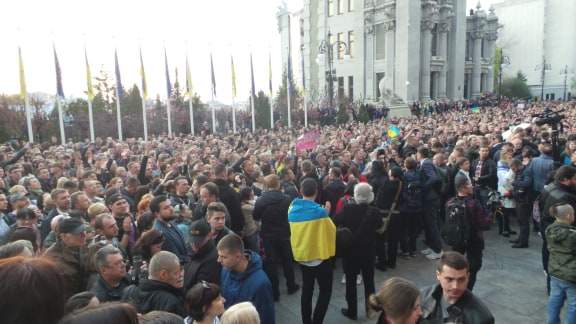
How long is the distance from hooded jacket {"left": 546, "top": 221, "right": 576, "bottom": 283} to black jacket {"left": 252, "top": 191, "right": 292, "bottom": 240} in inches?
130

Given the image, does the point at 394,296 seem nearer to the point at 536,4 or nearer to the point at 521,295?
the point at 521,295

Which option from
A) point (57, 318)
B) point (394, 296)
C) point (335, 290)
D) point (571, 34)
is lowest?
point (335, 290)

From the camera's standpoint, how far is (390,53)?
44062mm

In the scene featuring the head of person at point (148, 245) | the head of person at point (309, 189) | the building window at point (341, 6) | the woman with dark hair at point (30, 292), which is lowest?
the head of person at point (148, 245)

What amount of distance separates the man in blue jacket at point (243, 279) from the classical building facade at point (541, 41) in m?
74.6

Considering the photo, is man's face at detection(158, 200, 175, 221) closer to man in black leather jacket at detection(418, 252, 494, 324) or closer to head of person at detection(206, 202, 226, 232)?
head of person at detection(206, 202, 226, 232)

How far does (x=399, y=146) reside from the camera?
1162cm

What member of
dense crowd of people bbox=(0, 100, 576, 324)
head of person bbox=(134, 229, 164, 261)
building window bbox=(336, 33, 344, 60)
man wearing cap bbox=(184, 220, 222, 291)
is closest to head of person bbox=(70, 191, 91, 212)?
dense crowd of people bbox=(0, 100, 576, 324)

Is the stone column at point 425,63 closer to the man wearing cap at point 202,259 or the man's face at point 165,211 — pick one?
the man's face at point 165,211

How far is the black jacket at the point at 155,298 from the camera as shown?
10.2ft

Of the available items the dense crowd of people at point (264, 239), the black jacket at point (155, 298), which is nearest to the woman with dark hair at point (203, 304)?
the dense crowd of people at point (264, 239)

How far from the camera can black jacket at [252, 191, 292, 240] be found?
19.2ft

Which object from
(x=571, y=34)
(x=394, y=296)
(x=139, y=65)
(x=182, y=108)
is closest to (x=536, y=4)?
(x=571, y=34)

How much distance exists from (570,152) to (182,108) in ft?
103
